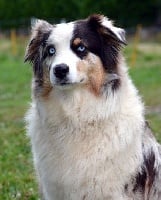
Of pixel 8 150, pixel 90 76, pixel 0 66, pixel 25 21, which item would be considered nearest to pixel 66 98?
pixel 90 76

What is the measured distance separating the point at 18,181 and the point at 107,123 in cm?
270

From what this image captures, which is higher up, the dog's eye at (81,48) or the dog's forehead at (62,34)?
the dog's forehead at (62,34)

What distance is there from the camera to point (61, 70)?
→ 19.8 ft

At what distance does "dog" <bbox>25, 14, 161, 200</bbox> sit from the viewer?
249 inches

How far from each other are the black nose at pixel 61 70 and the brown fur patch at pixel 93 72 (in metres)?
0.21

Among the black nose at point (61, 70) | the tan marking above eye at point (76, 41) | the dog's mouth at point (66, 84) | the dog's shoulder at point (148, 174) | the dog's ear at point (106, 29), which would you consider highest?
the dog's ear at point (106, 29)

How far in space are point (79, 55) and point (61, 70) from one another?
317 millimetres

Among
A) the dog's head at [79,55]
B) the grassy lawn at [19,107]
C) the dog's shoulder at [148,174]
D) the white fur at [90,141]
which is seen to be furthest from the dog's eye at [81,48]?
the grassy lawn at [19,107]

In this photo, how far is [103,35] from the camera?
646 centimetres

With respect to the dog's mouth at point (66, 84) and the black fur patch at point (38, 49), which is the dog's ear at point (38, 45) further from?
the dog's mouth at point (66, 84)

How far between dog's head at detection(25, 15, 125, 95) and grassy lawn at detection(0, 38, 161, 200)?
2.28m

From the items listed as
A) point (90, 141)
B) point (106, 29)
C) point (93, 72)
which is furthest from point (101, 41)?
point (90, 141)

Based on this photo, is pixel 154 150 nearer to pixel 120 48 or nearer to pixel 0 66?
pixel 120 48

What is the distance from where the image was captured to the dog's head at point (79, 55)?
6121 mm
